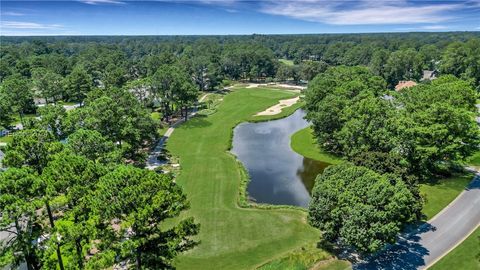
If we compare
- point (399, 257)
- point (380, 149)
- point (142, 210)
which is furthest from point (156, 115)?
point (399, 257)

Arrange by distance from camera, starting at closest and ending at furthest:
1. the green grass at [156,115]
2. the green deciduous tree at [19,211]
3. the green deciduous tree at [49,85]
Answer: the green deciduous tree at [19,211] → the green grass at [156,115] → the green deciduous tree at [49,85]

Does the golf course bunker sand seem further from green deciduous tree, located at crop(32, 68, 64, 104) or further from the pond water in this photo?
green deciduous tree, located at crop(32, 68, 64, 104)

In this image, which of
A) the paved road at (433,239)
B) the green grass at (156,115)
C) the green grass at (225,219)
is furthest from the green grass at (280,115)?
the paved road at (433,239)

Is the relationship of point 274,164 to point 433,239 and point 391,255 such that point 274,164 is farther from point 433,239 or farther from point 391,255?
point 391,255

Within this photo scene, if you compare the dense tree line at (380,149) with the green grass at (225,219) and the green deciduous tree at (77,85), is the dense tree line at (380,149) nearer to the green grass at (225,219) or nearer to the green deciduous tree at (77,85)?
the green grass at (225,219)

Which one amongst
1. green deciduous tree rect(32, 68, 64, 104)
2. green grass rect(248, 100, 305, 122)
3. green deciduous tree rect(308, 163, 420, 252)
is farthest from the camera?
green deciduous tree rect(32, 68, 64, 104)

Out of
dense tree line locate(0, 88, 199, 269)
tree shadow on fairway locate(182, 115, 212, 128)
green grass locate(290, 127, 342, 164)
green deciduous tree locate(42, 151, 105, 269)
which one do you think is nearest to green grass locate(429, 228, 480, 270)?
dense tree line locate(0, 88, 199, 269)

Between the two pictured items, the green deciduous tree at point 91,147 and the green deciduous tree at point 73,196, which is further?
the green deciduous tree at point 91,147
